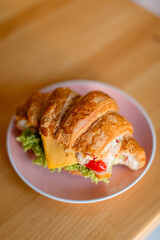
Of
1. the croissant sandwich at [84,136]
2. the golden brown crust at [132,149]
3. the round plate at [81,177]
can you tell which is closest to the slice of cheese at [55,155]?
the croissant sandwich at [84,136]

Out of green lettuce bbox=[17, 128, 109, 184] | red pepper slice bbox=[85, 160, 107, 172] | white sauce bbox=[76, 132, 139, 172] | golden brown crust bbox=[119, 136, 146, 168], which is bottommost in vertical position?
green lettuce bbox=[17, 128, 109, 184]

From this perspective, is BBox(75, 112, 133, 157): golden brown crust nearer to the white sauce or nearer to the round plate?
→ the white sauce

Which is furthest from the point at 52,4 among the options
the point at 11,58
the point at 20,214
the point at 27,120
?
the point at 20,214

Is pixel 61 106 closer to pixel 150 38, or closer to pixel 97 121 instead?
pixel 97 121

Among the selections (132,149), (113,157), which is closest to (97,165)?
(113,157)

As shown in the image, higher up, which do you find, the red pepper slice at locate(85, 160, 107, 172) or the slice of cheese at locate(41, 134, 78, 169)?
the red pepper slice at locate(85, 160, 107, 172)

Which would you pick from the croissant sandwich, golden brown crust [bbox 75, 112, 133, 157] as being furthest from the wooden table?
golden brown crust [bbox 75, 112, 133, 157]
